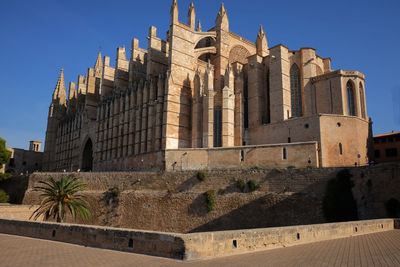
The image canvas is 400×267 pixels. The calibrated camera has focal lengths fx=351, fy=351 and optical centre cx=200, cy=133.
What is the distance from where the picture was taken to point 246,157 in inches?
1007

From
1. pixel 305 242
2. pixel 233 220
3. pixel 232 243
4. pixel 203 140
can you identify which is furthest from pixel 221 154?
pixel 232 243

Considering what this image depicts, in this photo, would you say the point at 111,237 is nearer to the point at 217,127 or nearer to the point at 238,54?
the point at 217,127

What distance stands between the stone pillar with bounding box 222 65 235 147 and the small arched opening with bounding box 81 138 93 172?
25247 millimetres

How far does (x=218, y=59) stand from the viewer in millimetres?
35219

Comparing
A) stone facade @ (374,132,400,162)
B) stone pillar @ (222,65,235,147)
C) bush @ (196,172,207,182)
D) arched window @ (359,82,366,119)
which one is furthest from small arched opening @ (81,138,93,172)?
stone facade @ (374,132,400,162)

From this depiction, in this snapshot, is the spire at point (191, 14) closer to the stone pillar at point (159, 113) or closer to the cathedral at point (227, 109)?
the cathedral at point (227, 109)

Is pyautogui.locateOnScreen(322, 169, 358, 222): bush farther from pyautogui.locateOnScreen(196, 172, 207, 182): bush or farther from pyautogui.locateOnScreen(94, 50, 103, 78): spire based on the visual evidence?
pyautogui.locateOnScreen(94, 50, 103, 78): spire

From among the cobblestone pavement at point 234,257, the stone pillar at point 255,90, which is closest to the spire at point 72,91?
the stone pillar at point 255,90

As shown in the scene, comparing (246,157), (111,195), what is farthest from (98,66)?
(246,157)

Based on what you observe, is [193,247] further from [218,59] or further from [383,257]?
[218,59]

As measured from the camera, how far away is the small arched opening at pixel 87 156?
48.6 metres

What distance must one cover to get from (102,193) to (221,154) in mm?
9970

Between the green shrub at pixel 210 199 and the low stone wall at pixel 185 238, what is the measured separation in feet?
34.6

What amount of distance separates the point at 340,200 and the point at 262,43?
913 inches
